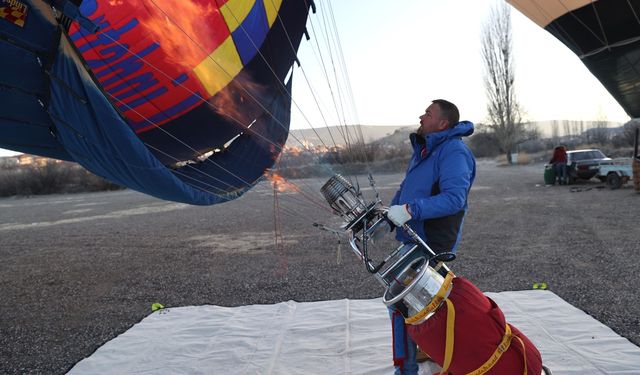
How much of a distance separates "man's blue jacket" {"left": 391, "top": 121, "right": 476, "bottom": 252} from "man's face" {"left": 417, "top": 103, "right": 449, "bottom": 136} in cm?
4

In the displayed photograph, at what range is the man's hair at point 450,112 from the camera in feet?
7.97

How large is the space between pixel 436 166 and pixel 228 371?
5.88 ft

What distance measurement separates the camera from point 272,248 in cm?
734

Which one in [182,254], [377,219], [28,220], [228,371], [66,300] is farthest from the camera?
[28,220]

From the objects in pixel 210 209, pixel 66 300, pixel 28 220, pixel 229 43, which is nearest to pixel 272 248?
pixel 66 300

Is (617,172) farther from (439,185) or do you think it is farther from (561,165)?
(439,185)

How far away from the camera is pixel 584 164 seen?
1388 cm

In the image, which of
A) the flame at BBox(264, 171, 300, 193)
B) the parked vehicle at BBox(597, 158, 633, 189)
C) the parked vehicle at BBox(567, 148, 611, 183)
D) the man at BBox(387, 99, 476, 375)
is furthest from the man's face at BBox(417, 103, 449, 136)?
the parked vehicle at BBox(567, 148, 611, 183)

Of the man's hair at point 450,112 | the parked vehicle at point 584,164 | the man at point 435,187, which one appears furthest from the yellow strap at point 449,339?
the parked vehicle at point 584,164

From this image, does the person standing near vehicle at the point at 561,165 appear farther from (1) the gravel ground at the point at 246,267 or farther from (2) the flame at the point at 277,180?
(2) the flame at the point at 277,180

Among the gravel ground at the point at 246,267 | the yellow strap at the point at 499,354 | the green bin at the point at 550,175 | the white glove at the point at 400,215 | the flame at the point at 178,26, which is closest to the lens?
the yellow strap at the point at 499,354

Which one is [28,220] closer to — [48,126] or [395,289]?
[48,126]

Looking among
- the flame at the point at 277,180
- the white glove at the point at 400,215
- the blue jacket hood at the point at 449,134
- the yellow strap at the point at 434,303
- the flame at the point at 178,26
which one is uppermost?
the flame at the point at 178,26

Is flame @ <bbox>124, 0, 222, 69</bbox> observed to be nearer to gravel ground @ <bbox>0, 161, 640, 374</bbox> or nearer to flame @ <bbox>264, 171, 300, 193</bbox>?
flame @ <bbox>264, 171, 300, 193</bbox>
